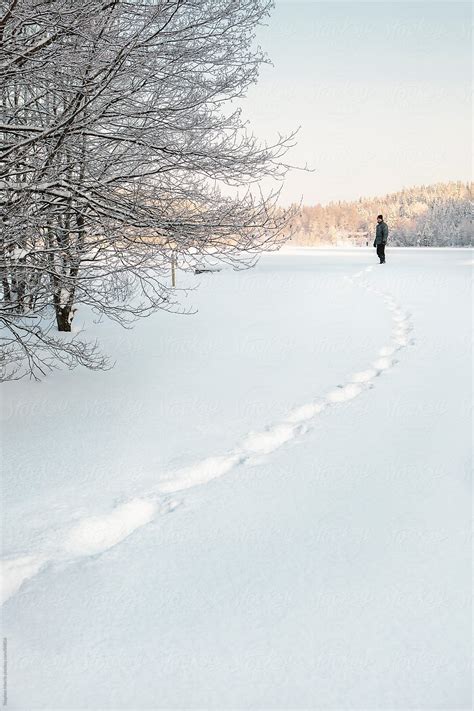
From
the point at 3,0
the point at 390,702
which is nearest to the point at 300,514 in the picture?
the point at 390,702

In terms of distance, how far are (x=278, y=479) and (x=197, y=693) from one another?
73.1 inches

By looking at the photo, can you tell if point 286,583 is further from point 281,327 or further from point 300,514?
point 281,327

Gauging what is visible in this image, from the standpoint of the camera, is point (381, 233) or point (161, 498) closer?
point (161, 498)

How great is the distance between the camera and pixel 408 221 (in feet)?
425

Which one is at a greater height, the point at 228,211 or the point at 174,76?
the point at 174,76

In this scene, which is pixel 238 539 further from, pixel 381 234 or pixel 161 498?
pixel 381 234

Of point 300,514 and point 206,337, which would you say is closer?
point 300,514

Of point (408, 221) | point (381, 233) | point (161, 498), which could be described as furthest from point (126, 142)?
point (408, 221)

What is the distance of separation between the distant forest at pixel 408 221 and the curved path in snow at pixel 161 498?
44.3m

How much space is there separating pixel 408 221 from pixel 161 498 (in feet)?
439

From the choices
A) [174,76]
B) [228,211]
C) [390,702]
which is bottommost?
[390,702]

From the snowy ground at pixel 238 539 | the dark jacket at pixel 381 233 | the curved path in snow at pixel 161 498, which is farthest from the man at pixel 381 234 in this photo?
the curved path in snow at pixel 161 498

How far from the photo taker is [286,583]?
107 inches

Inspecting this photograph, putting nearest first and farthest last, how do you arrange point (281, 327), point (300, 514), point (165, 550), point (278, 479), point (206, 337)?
point (165, 550) → point (300, 514) → point (278, 479) → point (206, 337) → point (281, 327)
